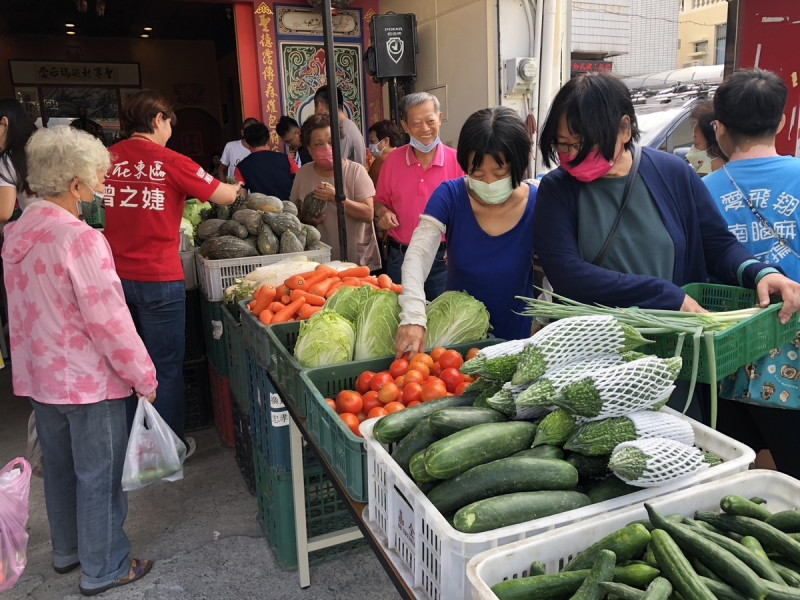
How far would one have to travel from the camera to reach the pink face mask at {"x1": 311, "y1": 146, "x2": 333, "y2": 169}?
4441mm

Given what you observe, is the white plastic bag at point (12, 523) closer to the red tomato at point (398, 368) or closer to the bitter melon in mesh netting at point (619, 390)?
the red tomato at point (398, 368)

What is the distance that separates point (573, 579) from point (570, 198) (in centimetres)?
142

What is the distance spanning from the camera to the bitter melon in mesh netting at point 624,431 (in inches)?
48.1

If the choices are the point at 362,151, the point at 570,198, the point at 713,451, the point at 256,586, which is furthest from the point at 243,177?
the point at 713,451

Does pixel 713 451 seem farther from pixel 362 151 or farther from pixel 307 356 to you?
pixel 362 151

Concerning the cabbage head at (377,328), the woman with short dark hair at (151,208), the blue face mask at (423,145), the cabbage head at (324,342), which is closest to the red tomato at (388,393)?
the cabbage head at (324,342)

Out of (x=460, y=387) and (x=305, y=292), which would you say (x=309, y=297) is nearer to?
(x=305, y=292)

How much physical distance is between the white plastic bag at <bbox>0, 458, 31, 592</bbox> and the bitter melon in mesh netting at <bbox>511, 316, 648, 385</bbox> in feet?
6.70

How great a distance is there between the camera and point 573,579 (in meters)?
1.02

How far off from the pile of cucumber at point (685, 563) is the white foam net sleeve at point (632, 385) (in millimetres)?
219

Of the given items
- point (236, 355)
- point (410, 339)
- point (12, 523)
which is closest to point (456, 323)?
point (410, 339)

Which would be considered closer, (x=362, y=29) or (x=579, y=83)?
(x=579, y=83)

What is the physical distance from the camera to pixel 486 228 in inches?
103

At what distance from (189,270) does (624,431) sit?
12.5 feet
